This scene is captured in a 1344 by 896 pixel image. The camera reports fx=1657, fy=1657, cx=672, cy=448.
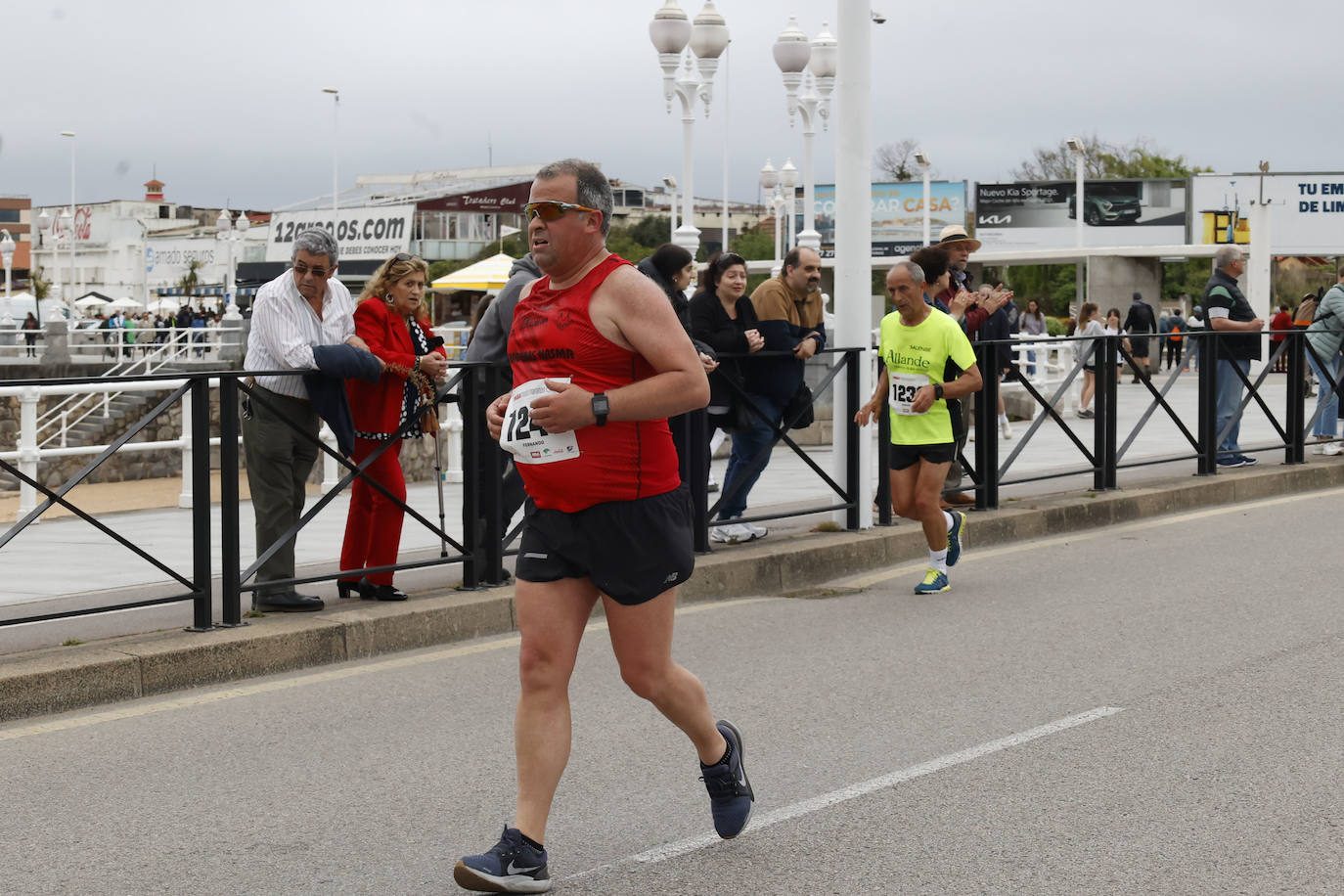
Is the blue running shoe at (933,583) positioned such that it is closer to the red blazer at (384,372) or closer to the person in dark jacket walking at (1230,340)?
the red blazer at (384,372)

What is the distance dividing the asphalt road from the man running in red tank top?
0.38 metres

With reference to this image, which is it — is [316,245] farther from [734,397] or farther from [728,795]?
[728,795]

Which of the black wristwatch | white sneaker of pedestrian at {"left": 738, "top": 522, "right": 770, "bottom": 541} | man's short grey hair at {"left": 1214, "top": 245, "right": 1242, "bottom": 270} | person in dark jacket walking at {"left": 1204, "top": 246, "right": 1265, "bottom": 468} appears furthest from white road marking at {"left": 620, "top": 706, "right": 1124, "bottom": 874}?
man's short grey hair at {"left": 1214, "top": 245, "right": 1242, "bottom": 270}

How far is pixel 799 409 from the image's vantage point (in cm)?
986

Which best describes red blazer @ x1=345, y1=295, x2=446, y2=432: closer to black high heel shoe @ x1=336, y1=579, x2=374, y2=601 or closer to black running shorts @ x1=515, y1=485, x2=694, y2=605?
black high heel shoe @ x1=336, y1=579, x2=374, y2=601

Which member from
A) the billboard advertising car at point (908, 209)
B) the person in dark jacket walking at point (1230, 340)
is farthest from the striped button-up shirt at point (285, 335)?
the billboard advertising car at point (908, 209)

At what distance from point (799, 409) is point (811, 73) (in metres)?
18.7

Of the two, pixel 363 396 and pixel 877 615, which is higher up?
pixel 363 396

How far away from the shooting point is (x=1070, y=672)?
6781 mm

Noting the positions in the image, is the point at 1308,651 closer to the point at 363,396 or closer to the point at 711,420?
the point at 711,420

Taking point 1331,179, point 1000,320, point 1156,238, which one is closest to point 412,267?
Result: point 1000,320

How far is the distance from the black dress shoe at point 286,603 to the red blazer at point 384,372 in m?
0.86

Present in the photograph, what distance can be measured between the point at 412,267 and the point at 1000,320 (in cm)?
536

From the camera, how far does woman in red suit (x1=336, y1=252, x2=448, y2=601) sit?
7.88 meters
